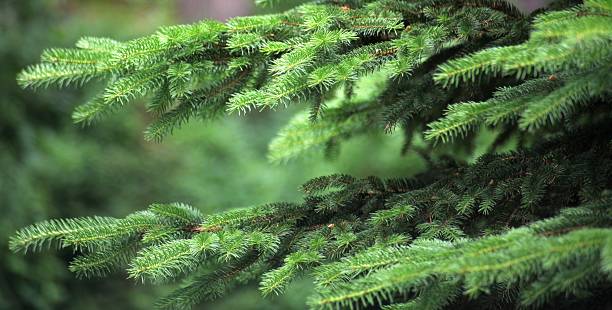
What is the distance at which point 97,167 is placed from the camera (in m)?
6.35

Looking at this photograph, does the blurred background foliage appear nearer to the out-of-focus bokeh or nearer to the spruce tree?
the out-of-focus bokeh

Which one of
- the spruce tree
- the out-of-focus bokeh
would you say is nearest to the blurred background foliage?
the out-of-focus bokeh

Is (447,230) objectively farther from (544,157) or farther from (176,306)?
(176,306)

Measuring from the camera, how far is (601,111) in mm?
2121

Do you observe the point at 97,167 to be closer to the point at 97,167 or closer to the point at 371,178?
the point at 97,167

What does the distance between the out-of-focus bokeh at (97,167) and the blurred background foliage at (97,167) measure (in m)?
0.01

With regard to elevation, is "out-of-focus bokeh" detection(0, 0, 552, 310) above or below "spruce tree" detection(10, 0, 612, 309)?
above

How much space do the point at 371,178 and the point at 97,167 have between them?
15.7 ft

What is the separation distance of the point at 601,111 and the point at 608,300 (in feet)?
2.40

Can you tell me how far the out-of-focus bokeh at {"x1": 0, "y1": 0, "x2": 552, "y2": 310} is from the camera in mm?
5391

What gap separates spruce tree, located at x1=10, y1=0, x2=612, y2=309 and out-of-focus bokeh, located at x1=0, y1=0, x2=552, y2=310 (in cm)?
222

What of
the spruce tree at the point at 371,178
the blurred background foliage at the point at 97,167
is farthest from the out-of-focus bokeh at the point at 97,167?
the spruce tree at the point at 371,178

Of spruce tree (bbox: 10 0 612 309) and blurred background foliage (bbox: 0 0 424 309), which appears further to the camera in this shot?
blurred background foliage (bbox: 0 0 424 309)

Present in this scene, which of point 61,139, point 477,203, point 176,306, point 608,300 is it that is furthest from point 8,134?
point 608,300
